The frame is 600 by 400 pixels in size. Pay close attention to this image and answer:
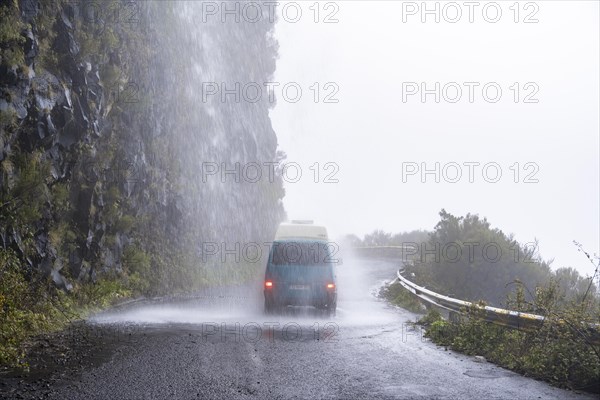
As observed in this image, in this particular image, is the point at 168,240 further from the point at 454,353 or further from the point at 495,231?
the point at 454,353

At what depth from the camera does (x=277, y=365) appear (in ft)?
24.8

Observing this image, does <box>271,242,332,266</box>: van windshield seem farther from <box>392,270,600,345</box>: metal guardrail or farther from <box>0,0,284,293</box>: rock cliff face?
<box>0,0,284,293</box>: rock cliff face

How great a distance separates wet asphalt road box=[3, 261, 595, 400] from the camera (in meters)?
6.09

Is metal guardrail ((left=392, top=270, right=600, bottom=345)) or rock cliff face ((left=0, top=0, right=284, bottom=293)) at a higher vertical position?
rock cliff face ((left=0, top=0, right=284, bottom=293))

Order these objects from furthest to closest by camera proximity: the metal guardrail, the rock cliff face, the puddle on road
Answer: the puddle on road < the rock cliff face < the metal guardrail

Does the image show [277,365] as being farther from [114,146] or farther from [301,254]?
[114,146]

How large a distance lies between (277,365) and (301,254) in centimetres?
652

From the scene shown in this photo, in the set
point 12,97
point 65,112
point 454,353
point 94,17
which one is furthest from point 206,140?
point 454,353

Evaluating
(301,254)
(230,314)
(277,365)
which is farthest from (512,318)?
(230,314)

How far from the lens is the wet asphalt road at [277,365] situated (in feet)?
20.0

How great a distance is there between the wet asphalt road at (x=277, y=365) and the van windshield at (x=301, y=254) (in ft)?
5.28

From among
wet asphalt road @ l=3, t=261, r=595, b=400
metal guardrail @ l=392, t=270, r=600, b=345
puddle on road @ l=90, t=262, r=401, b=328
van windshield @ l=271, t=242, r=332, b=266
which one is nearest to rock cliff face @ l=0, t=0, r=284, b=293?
puddle on road @ l=90, t=262, r=401, b=328

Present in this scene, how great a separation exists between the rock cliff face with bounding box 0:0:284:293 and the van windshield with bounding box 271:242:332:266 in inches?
206

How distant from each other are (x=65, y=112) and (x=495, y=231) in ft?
54.8
